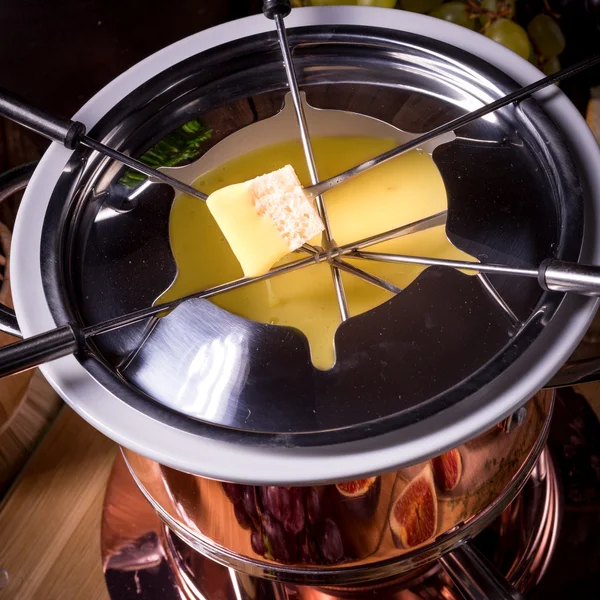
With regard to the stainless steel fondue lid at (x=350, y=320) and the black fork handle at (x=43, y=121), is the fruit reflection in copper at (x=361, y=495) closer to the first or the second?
the stainless steel fondue lid at (x=350, y=320)

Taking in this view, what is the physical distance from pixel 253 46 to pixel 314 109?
0.09m

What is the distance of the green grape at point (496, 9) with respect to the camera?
0.98m

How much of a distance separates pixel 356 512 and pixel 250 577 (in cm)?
26

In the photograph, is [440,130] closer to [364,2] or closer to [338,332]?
[338,332]

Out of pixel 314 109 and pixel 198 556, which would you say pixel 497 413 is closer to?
pixel 314 109

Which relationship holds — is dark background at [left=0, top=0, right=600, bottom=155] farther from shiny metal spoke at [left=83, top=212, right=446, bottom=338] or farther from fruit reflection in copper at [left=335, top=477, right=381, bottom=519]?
fruit reflection in copper at [left=335, top=477, right=381, bottom=519]

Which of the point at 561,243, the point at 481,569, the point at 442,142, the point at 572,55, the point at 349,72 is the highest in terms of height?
the point at 572,55

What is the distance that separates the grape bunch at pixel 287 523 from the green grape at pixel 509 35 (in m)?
0.67

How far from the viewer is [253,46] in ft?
2.35

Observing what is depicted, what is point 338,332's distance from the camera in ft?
1.88

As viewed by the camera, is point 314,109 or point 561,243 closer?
point 561,243

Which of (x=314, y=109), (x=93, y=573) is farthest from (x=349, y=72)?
(x=93, y=573)

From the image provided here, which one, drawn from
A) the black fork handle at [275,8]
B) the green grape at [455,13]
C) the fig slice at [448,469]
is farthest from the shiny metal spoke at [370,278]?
the green grape at [455,13]

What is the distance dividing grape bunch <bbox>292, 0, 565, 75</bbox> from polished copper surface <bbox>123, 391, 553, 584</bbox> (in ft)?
1.72
